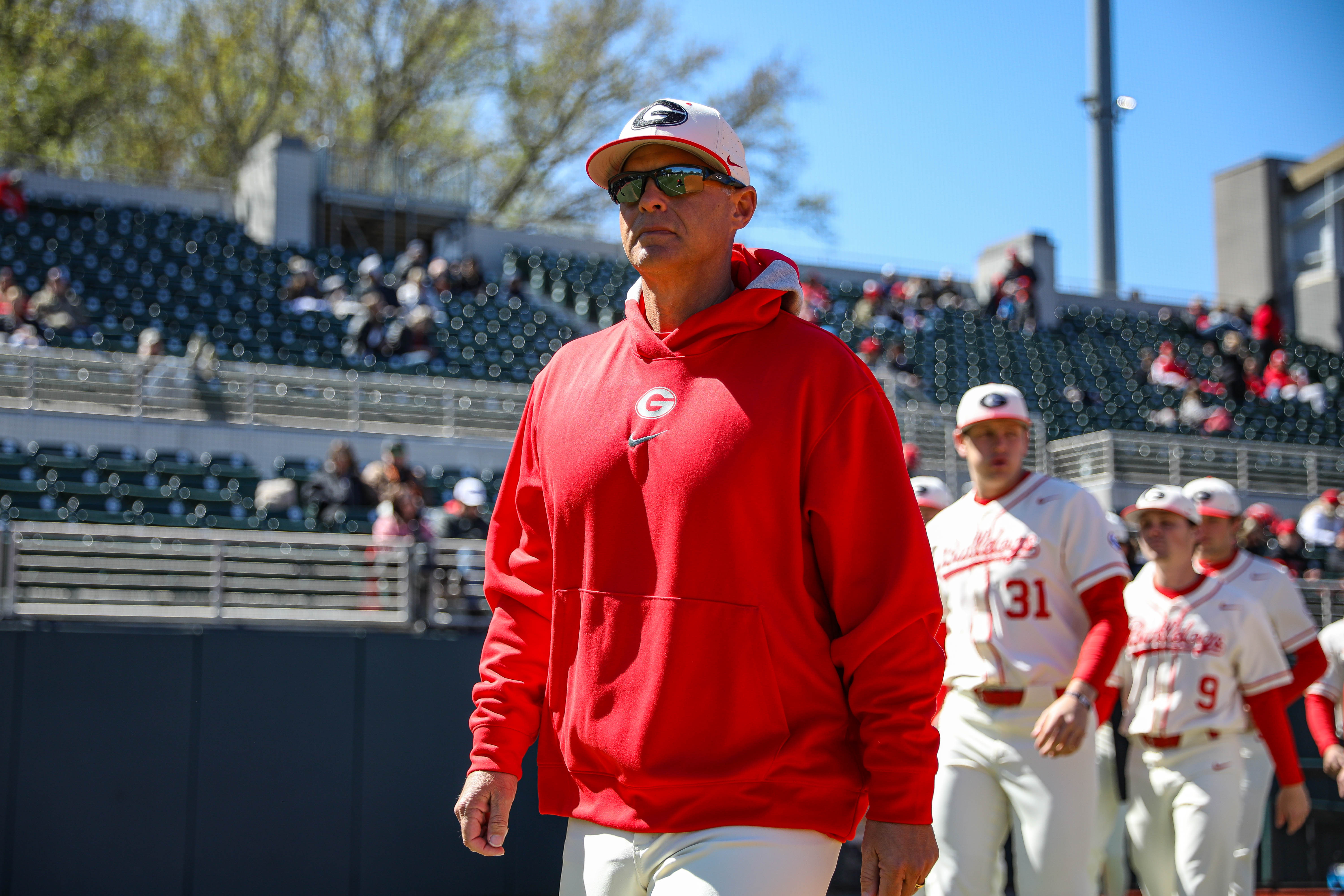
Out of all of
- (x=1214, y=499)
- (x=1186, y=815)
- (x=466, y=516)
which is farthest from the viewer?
(x=466, y=516)

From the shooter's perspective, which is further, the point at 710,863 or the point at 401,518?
the point at 401,518

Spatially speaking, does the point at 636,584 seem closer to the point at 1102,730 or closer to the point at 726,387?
the point at 726,387

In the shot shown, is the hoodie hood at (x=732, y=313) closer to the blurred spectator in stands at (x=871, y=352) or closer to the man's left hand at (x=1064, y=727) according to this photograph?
the man's left hand at (x=1064, y=727)

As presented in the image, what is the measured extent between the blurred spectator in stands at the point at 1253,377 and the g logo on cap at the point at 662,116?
66.9 ft

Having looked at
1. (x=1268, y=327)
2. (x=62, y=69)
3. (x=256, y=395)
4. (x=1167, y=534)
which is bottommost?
(x=1167, y=534)

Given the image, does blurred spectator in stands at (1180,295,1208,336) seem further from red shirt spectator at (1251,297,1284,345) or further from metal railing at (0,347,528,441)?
metal railing at (0,347,528,441)

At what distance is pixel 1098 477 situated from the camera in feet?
49.2

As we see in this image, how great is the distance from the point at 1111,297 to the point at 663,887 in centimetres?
2695

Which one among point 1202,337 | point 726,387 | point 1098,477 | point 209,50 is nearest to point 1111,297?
point 1202,337

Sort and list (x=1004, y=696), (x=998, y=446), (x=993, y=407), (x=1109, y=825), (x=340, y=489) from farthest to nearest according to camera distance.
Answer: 1. (x=340, y=489)
2. (x=1109, y=825)
3. (x=998, y=446)
4. (x=993, y=407)
5. (x=1004, y=696)

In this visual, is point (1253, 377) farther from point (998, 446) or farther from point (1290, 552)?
point (998, 446)

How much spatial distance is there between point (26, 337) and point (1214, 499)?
1052cm

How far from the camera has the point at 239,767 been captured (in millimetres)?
6797

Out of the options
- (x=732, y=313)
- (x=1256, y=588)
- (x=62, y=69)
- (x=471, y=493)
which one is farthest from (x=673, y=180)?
(x=62, y=69)
